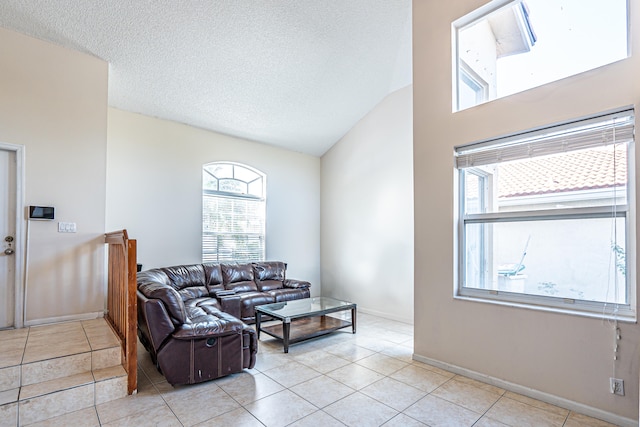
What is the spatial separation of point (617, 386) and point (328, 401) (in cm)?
207

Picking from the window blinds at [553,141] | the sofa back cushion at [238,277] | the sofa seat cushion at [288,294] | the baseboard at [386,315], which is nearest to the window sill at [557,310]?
the window blinds at [553,141]

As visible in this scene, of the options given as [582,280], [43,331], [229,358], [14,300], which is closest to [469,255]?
[582,280]

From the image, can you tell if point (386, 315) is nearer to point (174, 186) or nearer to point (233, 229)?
point (233, 229)

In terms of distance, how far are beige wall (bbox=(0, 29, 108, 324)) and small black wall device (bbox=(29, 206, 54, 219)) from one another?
0.07m

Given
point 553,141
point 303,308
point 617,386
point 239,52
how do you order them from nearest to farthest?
1. point 617,386
2. point 553,141
3. point 239,52
4. point 303,308

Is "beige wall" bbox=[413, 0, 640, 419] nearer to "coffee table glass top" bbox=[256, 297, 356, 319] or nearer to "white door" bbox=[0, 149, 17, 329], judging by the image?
"coffee table glass top" bbox=[256, 297, 356, 319]

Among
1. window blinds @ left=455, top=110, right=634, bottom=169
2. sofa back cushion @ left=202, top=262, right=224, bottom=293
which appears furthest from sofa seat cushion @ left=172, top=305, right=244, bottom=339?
window blinds @ left=455, top=110, right=634, bottom=169

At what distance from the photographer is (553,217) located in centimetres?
271

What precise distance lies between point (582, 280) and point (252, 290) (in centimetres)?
423

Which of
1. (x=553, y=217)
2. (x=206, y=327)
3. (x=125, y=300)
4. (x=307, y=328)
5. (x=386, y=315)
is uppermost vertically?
(x=553, y=217)

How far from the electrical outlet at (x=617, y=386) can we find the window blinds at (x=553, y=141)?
1709mm

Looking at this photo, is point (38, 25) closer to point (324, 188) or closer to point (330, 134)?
point (330, 134)

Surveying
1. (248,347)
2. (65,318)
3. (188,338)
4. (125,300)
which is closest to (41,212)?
(65,318)

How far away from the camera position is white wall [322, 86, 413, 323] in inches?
204
